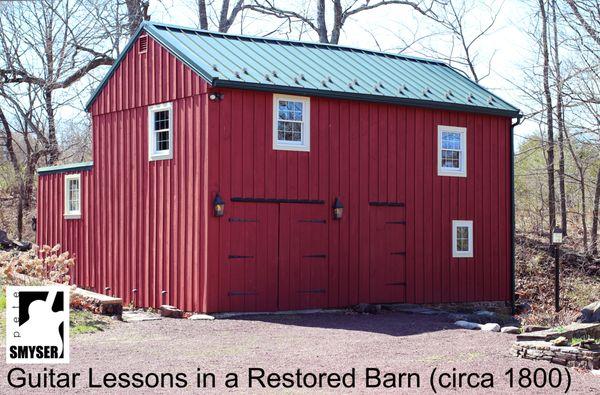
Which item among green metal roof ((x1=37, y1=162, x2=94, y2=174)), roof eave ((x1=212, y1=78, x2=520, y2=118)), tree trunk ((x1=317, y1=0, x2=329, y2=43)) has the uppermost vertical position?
tree trunk ((x1=317, y1=0, x2=329, y2=43))

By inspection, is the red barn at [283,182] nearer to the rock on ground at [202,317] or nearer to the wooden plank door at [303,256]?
the wooden plank door at [303,256]

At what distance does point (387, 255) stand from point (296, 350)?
6.55 m

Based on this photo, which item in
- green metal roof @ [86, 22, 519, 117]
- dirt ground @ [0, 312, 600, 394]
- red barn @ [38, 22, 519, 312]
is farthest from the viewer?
green metal roof @ [86, 22, 519, 117]

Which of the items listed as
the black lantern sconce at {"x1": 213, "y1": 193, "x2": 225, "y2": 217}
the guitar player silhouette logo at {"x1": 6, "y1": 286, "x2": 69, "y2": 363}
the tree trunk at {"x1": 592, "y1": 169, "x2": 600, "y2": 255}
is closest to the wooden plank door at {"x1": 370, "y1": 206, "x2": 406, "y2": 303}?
the black lantern sconce at {"x1": 213, "y1": 193, "x2": 225, "y2": 217}

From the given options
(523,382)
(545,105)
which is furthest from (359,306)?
(545,105)

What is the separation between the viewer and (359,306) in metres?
17.6

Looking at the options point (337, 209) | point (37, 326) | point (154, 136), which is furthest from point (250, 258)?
point (37, 326)

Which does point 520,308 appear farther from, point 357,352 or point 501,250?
point 357,352

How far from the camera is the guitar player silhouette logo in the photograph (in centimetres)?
1116

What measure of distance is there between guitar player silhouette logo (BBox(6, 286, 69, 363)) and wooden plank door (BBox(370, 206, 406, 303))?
636 centimetres

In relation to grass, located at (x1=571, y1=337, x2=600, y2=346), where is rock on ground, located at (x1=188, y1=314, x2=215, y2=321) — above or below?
below

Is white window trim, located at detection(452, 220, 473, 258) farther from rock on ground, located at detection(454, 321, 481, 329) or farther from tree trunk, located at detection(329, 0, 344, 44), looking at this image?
tree trunk, located at detection(329, 0, 344, 44)

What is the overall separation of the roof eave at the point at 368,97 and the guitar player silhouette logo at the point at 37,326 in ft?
15.2

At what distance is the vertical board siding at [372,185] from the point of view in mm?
16438
